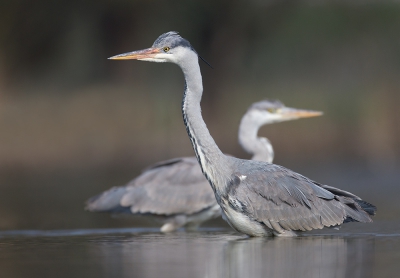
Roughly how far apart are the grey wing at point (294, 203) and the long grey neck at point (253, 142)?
2.90m

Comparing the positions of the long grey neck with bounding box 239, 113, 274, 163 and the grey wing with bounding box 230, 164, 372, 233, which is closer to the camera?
the grey wing with bounding box 230, 164, 372, 233

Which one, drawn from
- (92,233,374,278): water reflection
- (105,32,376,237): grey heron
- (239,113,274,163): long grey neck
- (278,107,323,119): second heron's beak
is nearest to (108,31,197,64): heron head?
(105,32,376,237): grey heron

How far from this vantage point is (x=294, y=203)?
27.6 feet

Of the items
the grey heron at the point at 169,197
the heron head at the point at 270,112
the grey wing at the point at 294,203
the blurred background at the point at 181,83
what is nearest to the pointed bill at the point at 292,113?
the heron head at the point at 270,112

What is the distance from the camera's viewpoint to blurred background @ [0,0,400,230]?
57.9 ft

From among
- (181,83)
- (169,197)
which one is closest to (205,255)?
(169,197)

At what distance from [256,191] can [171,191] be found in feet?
9.11

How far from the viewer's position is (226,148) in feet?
57.8

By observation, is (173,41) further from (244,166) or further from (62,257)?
(62,257)

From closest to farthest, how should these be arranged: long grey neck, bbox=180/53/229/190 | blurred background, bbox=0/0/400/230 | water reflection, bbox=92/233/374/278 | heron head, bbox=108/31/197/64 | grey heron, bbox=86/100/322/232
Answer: water reflection, bbox=92/233/374/278
long grey neck, bbox=180/53/229/190
heron head, bbox=108/31/197/64
grey heron, bbox=86/100/322/232
blurred background, bbox=0/0/400/230

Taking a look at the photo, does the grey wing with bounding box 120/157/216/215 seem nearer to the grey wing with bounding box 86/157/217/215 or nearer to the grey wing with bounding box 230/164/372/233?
the grey wing with bounding box 86/157/217/215

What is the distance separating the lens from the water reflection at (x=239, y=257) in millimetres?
6246

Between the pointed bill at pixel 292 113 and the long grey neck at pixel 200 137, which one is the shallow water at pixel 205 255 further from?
the pointed bill at pixel 292 113

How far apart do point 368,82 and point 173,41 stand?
1263cm
